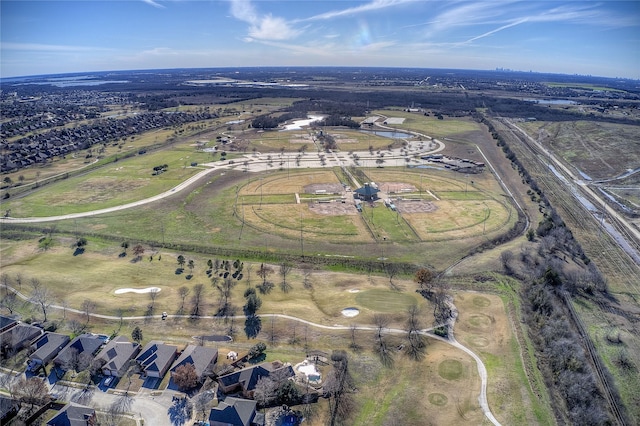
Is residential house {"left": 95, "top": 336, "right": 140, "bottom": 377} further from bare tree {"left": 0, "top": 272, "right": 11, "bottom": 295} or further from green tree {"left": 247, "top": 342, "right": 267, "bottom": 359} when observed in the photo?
bare tree {"left": 0, "top": 272, "right": 11, "bottom": 295}

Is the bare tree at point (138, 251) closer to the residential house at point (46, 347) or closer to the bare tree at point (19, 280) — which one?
the bare tree at point (19, 280)

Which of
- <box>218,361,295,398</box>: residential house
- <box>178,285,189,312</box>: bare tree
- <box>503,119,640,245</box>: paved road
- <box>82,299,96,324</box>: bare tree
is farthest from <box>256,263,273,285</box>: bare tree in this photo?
<box>503,119,640,245</box>: paved road

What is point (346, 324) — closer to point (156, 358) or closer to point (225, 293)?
point (225, 293)

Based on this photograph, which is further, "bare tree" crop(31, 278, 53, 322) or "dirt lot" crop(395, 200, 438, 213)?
"dirt lot" crop(395, 200, 438, 213)

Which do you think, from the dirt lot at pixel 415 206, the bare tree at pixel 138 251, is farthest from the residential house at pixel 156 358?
the dirt lot at pixel 415 206

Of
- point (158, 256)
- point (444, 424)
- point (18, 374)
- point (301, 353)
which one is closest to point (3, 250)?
point (158, 256)

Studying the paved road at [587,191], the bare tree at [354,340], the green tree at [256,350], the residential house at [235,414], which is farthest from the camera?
the paved road at [587,191]

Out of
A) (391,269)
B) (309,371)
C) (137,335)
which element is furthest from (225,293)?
(391,269)
